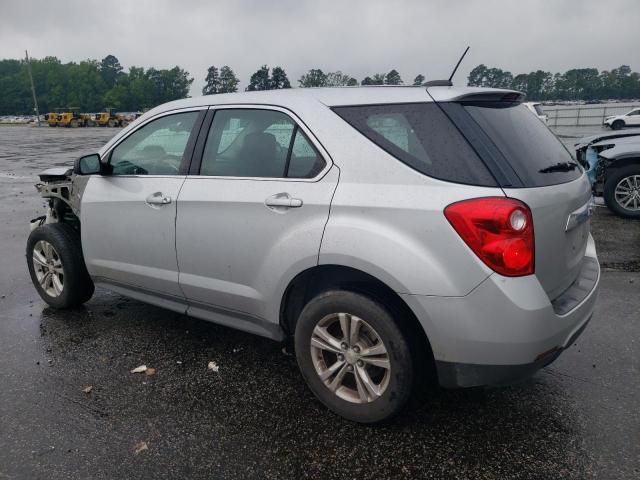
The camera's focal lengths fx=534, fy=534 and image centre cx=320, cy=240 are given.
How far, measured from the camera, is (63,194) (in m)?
4.45

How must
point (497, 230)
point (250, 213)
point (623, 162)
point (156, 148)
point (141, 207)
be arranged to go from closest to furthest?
point (497, 230)
point (250, 213)
point (141, 207)
point (156, 148)
point (623, 162)

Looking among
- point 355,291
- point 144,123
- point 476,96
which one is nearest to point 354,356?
point 355,291

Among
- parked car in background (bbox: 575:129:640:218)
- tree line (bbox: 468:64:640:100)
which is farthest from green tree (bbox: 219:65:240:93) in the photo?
parked car in background (bbox: 575:129:640:218)

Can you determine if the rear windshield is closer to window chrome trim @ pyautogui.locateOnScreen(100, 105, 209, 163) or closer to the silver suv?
the silver suv

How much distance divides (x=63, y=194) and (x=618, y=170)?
23.9 ft

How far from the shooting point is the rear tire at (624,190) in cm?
768

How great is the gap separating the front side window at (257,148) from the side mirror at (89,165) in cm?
104

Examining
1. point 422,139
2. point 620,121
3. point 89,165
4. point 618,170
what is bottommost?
point 620,121

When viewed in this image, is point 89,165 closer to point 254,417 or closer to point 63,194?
point 63,194

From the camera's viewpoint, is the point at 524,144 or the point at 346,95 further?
the point at 346,95

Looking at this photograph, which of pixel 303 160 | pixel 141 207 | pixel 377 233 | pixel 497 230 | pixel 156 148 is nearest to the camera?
pixel 497 230

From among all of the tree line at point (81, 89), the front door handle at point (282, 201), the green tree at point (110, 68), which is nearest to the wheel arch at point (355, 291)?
the front door handle at point (282, 201)

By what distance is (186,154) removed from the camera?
350 cm

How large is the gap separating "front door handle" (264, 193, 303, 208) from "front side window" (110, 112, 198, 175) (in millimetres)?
921
